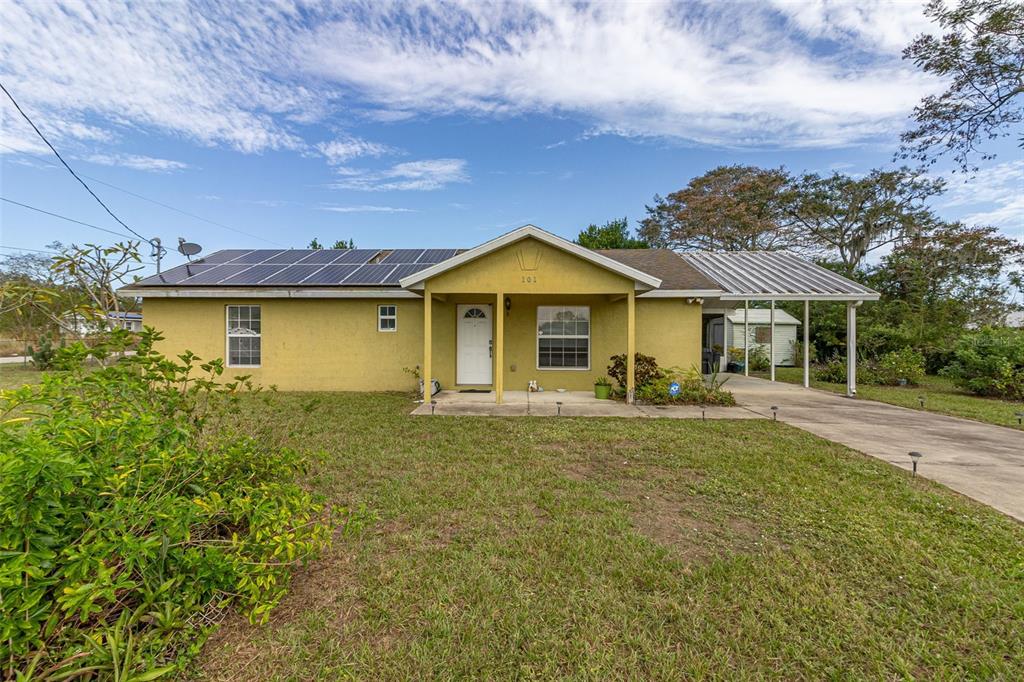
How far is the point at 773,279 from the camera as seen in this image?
1152 centimetres

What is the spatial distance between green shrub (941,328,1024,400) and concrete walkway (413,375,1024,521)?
3840 mm

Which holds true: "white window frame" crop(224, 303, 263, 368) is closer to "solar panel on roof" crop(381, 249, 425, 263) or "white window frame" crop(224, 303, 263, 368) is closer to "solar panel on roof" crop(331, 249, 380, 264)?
"solar panel on roof" crop(331, 249, 380, 264)

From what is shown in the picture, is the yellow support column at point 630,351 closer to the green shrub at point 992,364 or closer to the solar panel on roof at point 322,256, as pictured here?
the solar panel on roof at point 322,256

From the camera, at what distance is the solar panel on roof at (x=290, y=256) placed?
12.5 meters

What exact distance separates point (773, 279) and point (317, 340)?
1321 centimetres

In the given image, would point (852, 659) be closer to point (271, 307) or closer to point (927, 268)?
point (271, 307)

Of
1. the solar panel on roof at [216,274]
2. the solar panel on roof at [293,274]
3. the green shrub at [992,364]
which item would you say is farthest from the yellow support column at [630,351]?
the solar panel on roof at [216,274]

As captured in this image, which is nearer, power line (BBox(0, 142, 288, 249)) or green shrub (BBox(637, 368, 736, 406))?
green shrub (BBox(637, 368, 736, 406))

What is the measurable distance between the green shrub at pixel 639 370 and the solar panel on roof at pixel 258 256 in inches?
452

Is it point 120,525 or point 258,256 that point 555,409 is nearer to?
point 120,525

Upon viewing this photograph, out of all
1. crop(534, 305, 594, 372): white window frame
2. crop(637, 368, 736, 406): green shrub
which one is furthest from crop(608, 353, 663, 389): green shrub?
crop(534, 305, 594, 372): white window frame

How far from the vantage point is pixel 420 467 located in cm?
489

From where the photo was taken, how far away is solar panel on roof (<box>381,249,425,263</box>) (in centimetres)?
1286

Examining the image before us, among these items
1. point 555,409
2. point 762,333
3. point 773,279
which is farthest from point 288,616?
point 762,333
